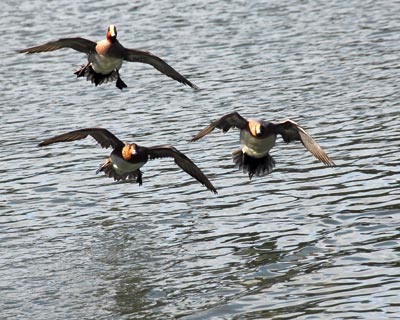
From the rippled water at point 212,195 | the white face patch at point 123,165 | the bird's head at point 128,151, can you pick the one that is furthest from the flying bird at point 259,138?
the white face patch at point 123,165

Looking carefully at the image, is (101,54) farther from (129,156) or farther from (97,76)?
(129,156)

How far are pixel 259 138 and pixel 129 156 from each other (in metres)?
1.68

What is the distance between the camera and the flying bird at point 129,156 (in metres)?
14.1

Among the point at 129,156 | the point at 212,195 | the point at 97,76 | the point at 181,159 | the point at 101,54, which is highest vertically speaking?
the point at 101,54

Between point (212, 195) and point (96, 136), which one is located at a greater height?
point (96, 136)

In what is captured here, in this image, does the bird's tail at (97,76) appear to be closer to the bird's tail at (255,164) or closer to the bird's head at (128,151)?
the bird's head at (128,151)

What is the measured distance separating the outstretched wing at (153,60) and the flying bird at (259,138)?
4.86ft

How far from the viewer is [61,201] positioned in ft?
52.1

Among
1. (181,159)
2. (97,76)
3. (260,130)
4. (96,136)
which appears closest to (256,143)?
(260,130)

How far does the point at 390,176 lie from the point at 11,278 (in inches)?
220

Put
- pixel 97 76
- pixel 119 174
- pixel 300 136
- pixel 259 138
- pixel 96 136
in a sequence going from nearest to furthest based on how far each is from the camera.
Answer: pixel 259 138
pixel 300 136
pixel 96 136
pixel 119 174
pixel 97 76

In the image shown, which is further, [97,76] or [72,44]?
[97,76]

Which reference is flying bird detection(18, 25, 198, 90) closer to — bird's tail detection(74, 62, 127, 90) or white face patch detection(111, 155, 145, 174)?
bird's tail detection(74, 62, 127, 90)

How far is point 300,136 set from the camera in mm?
14352
